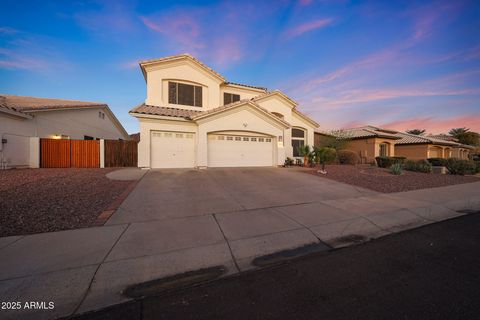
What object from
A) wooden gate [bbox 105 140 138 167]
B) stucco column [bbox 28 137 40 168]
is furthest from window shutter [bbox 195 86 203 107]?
stucco column [bbox 28 137 40 168]

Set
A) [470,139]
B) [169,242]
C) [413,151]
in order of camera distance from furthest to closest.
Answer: [470,139]
[413,151]
[169,242]

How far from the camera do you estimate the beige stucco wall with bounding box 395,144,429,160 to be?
26688mm

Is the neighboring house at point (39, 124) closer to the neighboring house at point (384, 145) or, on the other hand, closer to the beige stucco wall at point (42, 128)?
the beige stucco wall at point (42, 128)

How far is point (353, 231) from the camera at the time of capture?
15.1ft

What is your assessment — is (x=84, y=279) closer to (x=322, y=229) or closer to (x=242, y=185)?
(x=322, y=229)

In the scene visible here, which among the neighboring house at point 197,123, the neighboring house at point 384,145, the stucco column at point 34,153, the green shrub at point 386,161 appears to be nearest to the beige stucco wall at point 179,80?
the neighboring house at point 197,123

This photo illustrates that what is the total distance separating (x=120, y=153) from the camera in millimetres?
14055

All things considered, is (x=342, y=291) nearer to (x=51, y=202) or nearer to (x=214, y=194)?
(x=214, y=194)

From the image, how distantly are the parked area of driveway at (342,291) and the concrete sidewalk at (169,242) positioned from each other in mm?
435

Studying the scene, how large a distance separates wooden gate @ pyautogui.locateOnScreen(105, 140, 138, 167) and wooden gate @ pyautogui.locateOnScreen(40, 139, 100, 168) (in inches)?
25.3

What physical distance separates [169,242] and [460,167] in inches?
880

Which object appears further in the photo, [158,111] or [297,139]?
[297,139]

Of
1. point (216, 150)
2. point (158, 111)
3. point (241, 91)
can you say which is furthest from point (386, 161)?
point (158, 111)

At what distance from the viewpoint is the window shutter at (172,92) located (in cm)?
1532
